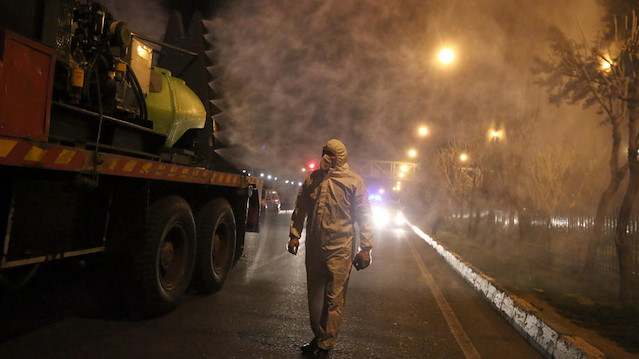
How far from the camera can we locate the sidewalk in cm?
453

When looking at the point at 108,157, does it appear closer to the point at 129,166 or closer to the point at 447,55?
the point at 129,166

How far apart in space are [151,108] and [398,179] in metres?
61.8

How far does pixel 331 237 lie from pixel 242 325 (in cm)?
159

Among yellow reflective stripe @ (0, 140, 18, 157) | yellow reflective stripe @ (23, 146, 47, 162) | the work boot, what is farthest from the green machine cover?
the work boot

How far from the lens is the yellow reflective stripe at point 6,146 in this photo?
3.13 metres

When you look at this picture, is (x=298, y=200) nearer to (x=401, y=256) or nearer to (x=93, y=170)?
(x=93, y=170)

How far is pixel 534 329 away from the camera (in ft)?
17.8

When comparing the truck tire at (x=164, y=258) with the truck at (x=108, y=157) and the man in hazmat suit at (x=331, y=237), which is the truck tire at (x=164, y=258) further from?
the man in hazmat suit at (x=331, y=237)

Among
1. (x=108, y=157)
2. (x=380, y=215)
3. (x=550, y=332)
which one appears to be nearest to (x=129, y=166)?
(x=108, y=157)

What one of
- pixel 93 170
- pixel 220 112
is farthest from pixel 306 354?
pixel 220 112

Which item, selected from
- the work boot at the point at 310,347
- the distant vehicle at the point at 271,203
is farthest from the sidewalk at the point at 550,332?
the distant vehicle at the point at 271,203

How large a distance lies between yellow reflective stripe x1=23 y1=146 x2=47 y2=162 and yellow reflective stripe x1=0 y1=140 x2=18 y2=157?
0.12m

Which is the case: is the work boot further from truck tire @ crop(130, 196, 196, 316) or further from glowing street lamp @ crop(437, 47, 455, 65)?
glowing street lamp @ crop(437, 47, 455, 65)

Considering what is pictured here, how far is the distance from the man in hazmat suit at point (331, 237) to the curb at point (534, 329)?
209 centimetres
